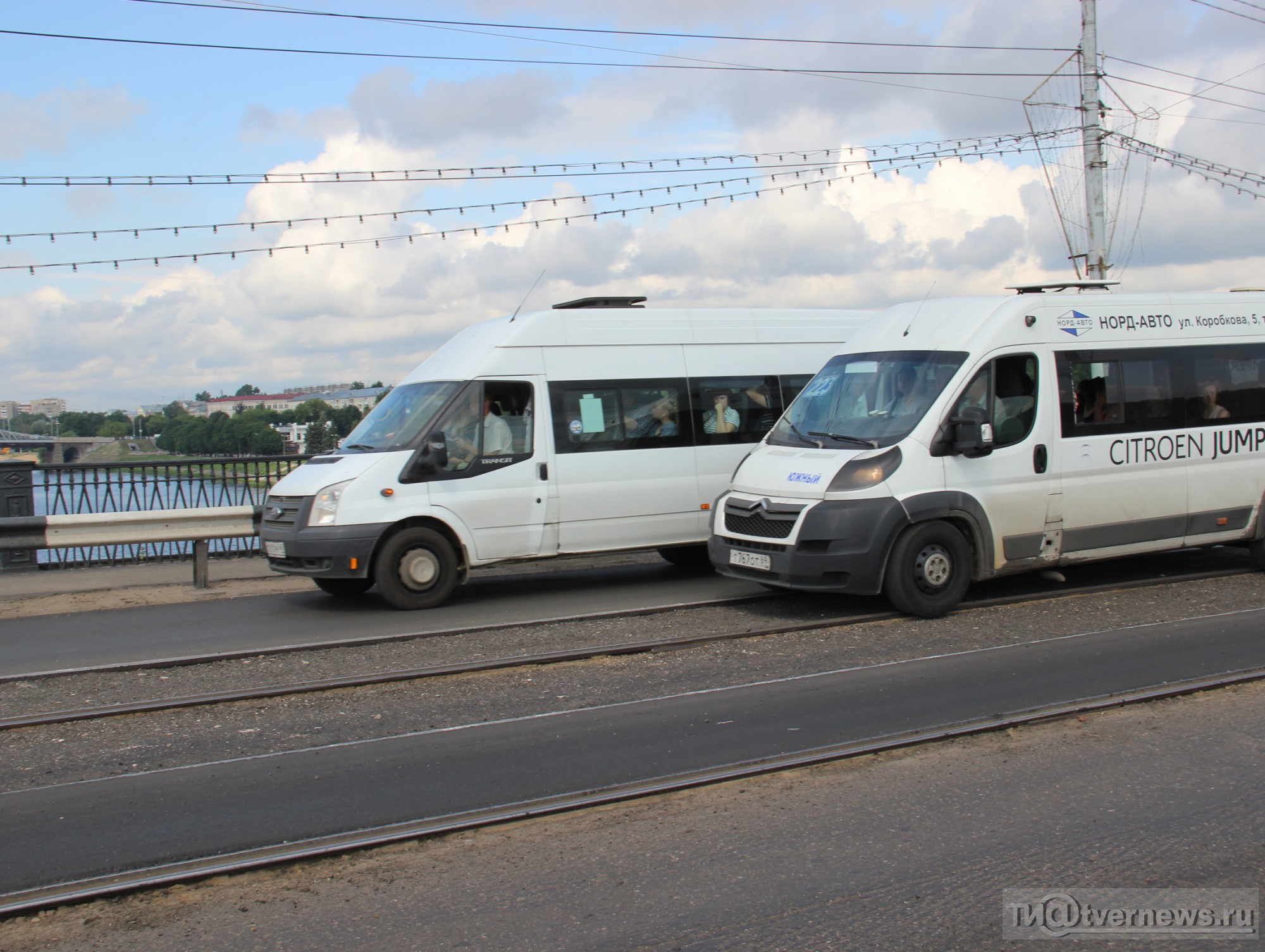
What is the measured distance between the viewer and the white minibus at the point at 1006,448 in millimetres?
8844

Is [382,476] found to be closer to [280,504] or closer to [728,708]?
[280,504]

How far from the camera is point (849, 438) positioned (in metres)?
9.28

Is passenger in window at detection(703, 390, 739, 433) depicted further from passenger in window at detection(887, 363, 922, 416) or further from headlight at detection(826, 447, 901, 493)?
headlight at detection(826, 447, 901, 493)

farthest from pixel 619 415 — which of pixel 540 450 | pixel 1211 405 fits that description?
pixel 1211 405

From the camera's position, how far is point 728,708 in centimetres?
637

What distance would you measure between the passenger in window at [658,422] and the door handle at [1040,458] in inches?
137

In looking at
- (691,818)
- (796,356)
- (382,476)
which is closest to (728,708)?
(691,818)

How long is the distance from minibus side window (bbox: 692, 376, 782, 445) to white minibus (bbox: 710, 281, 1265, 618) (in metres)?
1.40

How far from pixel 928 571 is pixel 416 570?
4443mm

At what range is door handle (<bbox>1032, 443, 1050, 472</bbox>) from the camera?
9539mm

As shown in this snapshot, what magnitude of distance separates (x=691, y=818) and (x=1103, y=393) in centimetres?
694

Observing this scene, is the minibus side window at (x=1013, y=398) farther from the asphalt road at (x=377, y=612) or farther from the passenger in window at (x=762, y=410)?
the passenger in window at (x=762, y=410)

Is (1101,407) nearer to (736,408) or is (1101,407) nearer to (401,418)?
(736,408)

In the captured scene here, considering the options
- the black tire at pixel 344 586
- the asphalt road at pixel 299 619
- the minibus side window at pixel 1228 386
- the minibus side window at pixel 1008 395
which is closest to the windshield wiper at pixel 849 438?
the minibus side window at pixel 1008 395
